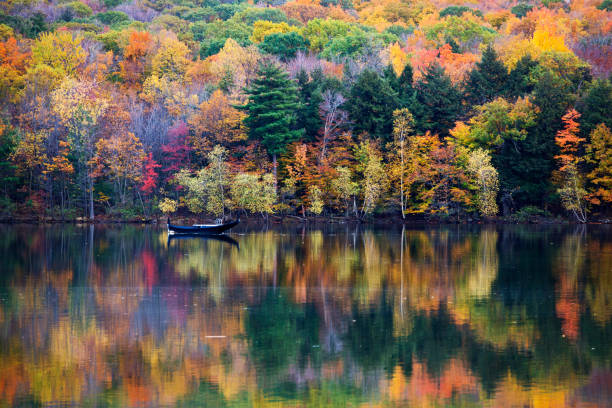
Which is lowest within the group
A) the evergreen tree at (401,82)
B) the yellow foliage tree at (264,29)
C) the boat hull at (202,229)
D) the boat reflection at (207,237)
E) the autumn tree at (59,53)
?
the boat reflection at (207,237)

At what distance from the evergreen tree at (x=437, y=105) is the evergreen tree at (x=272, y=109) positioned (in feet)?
31.3

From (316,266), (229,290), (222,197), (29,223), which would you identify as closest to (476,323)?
(229,290)

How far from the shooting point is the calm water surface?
13.4 meters

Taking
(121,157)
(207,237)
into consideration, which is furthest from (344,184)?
(121,157)

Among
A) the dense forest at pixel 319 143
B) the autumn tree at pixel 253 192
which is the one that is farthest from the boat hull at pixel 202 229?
the dense forest at pixel 319 143

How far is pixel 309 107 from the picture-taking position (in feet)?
195

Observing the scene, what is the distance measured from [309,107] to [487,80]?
14345mm

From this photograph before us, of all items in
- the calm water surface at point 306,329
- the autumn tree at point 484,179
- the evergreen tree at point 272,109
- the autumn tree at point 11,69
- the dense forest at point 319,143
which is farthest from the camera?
the autumn tree at point 11,69

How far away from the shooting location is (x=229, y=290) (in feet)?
77.6

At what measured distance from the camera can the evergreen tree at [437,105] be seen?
57844mm

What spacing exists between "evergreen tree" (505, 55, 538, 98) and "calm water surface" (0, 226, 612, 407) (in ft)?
89.9

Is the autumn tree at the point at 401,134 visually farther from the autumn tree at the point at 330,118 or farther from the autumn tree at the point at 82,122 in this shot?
the autumn tree at the point at 82,122

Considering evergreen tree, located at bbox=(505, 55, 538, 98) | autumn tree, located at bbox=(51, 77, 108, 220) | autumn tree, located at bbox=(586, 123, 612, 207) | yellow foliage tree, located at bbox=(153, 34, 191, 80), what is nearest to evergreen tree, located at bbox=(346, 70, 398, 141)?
evergreen tree, located at bbox=(505, 55, 538, 98)

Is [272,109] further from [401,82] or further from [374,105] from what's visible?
[401,82]
